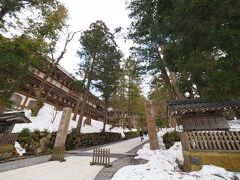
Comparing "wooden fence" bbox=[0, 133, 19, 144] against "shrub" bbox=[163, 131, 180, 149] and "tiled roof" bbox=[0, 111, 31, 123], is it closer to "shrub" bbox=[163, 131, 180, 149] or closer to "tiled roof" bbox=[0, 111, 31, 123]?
"tiled roof" bbox=[0, 111, 31, 123]

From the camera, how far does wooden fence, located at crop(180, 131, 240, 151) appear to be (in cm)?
795

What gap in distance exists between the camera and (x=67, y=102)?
28516 millimetres

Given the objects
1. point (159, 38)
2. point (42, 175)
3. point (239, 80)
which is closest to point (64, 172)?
point (42, 175)

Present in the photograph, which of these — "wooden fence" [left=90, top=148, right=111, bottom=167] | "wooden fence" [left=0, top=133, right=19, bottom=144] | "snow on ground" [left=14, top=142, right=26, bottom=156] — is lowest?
"wooden fence" [left=90, top=148, right=111, bottom=167]

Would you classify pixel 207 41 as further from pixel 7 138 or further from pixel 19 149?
pixel 19 149

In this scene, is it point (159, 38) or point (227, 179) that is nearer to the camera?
point (227, 179)

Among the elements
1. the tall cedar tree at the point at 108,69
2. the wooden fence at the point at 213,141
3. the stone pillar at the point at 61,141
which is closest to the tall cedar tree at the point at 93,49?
the tall cedar tree at the point at 108,69

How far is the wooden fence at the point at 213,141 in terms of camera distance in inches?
313

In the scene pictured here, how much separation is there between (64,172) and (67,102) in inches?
855

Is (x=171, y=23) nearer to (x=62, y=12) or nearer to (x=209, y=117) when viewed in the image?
(x=209, y=117)

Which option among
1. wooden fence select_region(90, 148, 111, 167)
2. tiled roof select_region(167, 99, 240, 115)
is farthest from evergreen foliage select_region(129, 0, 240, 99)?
wooden fence select_region(90, 148, 111, 167)

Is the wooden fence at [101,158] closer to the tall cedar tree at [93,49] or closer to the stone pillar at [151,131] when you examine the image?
the stone pillar at [151,131]

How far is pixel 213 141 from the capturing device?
814 centimetres

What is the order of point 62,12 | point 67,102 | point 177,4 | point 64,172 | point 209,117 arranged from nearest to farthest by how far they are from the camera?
point 64,172, point 177,4, point 209,117, point 62,12, point 67,102
